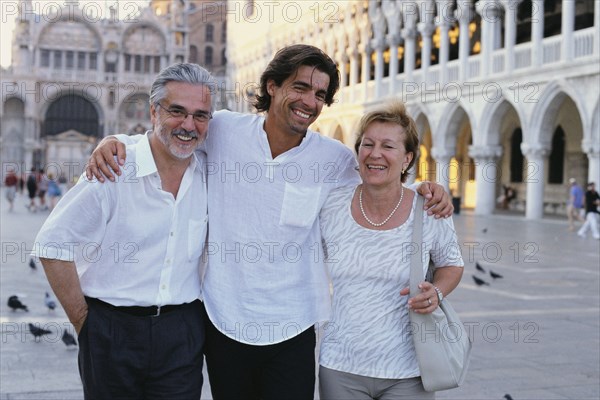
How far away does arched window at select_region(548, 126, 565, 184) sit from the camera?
96.9 feet

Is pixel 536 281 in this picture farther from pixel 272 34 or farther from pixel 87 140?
pixel 87 140

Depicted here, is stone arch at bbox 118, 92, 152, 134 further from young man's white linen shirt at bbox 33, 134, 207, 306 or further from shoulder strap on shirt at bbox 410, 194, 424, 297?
shoulder strap on shirt at bbox 410, 194, 424, 297

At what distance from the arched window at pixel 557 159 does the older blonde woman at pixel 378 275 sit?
28109mm

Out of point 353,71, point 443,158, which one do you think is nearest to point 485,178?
point 443,158

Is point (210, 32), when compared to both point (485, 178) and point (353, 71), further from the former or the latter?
point (485, 178)

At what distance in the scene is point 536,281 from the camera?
10.9 meters

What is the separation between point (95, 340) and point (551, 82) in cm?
2254

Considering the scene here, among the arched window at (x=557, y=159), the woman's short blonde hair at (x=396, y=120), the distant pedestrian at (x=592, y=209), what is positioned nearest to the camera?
the woman's short blonde hair at (x=396, y=120)

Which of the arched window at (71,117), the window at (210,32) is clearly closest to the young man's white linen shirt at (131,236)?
the arched window at (71,117)

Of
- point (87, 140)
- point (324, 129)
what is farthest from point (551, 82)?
point (87, 140)

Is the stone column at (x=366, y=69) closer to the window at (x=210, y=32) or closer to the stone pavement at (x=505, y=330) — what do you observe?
the stone pavement at (x=505, y=330)

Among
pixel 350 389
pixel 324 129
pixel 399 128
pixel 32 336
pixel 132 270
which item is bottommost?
pixel 32 336

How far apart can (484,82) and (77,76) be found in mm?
44813

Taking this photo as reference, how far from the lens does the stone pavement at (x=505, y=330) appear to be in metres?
5.34
